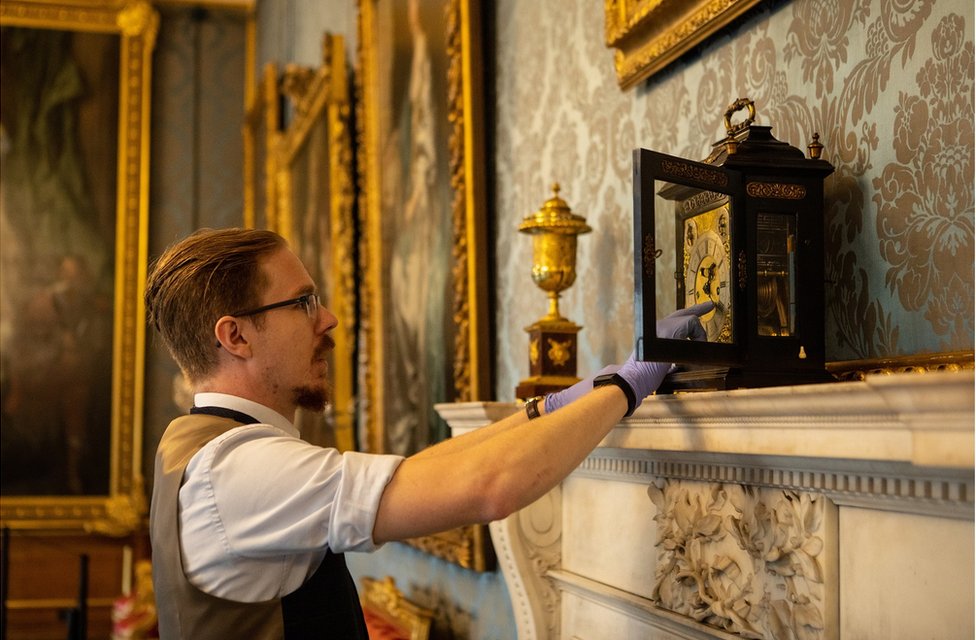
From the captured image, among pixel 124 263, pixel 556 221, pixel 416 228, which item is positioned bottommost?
pixel 556 221

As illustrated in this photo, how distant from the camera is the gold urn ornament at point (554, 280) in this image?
3.03m

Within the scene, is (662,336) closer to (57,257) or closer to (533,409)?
(533,409)

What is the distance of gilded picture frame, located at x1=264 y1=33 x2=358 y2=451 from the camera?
6.07m

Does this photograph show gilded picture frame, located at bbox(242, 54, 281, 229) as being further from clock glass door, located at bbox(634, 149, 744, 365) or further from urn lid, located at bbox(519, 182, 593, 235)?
clock glass door, located at bbox(634, 149, 744, 365)

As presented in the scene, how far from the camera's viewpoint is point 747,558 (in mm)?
2033

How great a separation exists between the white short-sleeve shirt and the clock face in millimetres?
663

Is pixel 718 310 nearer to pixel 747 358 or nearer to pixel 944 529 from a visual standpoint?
pixel 747 358

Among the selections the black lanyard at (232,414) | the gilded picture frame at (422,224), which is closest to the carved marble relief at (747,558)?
the black lanyard at (232,414)

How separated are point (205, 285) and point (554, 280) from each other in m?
1.10

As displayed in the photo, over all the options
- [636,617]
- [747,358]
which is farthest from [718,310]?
[636,617]

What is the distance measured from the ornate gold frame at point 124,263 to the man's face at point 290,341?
6.89 meters

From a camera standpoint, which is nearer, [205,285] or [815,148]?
[815,148]

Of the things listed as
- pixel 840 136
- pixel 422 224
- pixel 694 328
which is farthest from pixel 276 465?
pixel 422 224

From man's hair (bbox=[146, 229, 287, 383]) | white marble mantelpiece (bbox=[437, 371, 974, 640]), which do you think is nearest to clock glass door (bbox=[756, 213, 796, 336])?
white marble mantelpiece (bbox=[437, 371, 974, 640])
